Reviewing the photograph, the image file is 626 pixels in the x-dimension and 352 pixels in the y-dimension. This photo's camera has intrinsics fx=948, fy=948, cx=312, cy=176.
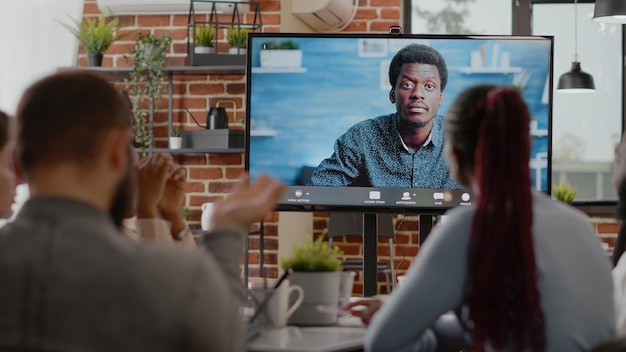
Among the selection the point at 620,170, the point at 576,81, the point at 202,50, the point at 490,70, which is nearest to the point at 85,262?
the point at 620,170

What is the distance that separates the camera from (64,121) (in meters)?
1.23

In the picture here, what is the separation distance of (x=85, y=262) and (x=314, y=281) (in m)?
1.03

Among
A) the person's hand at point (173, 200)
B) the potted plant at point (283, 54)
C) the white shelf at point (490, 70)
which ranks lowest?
the person's hand at point (173, 200)

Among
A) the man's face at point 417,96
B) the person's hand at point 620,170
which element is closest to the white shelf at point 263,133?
the man's face at point 417,96

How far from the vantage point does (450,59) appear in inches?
138

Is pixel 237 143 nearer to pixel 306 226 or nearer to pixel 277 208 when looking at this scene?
pixel 306 226

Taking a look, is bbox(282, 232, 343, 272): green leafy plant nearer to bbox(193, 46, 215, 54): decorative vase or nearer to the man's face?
the man's face

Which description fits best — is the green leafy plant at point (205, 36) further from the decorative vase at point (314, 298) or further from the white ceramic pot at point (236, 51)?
the decorative vase at point (314, 298)

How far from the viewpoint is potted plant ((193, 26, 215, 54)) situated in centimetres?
529

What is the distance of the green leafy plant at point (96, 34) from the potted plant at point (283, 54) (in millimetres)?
1971

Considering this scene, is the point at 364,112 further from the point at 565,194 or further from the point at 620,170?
the point at 565,194

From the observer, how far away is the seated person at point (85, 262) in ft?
3.90

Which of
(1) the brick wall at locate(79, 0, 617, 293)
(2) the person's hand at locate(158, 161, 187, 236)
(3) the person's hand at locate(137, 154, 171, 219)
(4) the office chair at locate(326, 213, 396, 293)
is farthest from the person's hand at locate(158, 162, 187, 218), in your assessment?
(4) the office chair at locate(326, 213, 396, 293)

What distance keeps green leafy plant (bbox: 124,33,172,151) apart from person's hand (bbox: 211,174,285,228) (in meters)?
3.74
